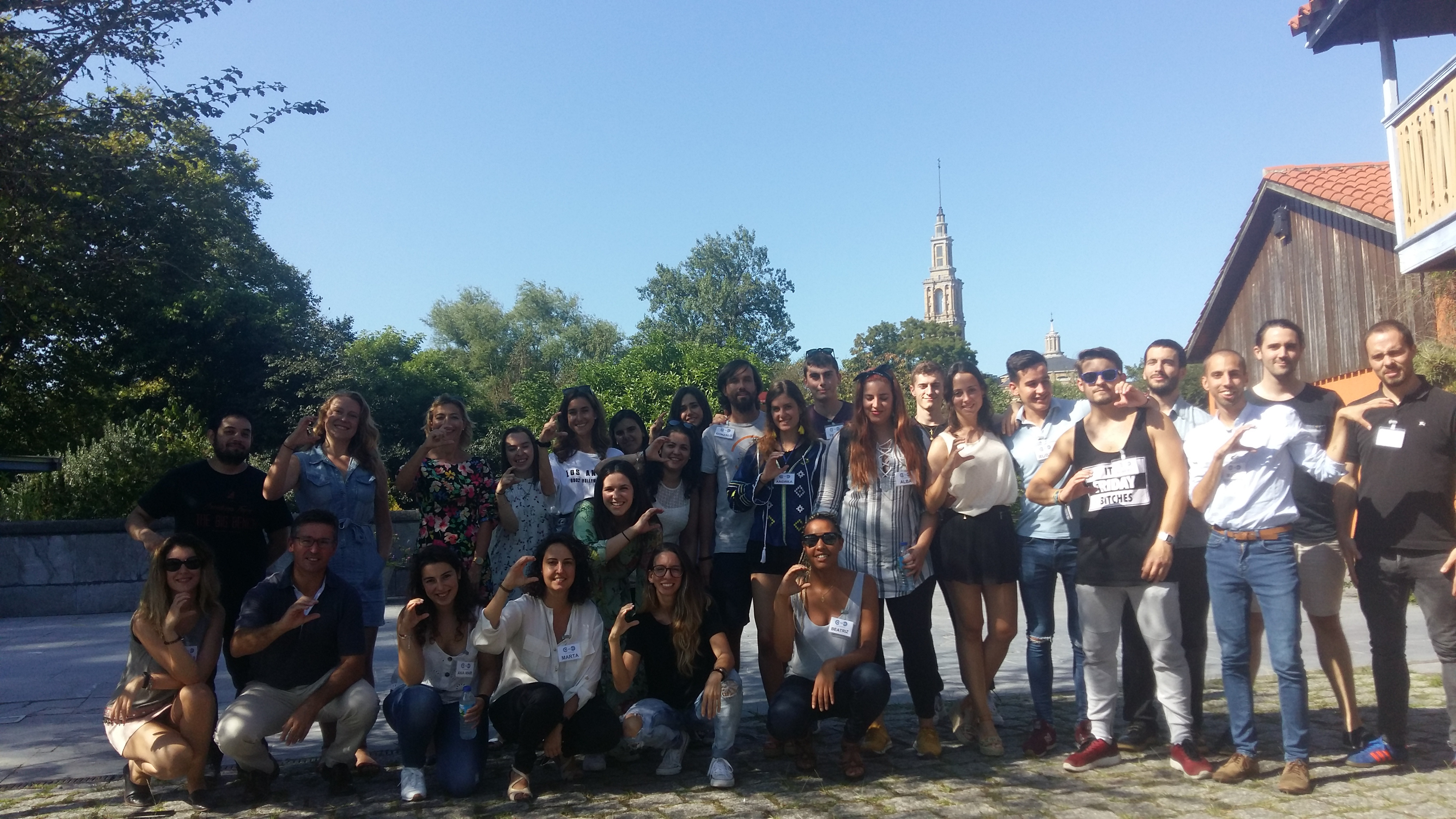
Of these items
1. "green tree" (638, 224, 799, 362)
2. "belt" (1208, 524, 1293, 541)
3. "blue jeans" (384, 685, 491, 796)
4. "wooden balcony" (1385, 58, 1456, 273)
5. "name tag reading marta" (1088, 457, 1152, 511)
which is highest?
"green tree" (638, 224, 799, 362)

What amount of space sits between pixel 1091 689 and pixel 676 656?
6.41 feet

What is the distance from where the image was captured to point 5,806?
4.10 meters

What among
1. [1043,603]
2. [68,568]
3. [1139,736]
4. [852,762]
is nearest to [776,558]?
[852,762]

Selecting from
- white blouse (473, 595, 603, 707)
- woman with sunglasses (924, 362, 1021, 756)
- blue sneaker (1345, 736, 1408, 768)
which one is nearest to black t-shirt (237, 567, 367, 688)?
white blouse (473, 595, 603, 707)

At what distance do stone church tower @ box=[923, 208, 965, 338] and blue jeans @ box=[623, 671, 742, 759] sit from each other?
432 feet

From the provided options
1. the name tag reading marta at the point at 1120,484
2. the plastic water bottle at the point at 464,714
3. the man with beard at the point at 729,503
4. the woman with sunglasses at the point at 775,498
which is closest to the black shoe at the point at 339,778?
the plastic water bottle at the point at 464,714

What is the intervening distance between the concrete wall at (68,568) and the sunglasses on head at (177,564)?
595 cm

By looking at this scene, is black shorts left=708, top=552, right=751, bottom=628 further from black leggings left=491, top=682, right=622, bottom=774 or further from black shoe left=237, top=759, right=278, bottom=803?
black shoe left=237, top=759, right=278, bottom=803

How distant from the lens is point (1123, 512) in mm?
4398

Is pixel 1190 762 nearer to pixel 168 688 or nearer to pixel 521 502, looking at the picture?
pixel 521 502

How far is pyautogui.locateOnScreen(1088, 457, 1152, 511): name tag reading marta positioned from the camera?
438 cm

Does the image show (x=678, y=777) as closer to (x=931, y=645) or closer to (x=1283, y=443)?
(x=931, y=645)

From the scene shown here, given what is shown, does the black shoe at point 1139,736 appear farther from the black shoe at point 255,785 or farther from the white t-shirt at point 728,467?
the black shoe at point 255,785

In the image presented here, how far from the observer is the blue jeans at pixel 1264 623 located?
4.10m
